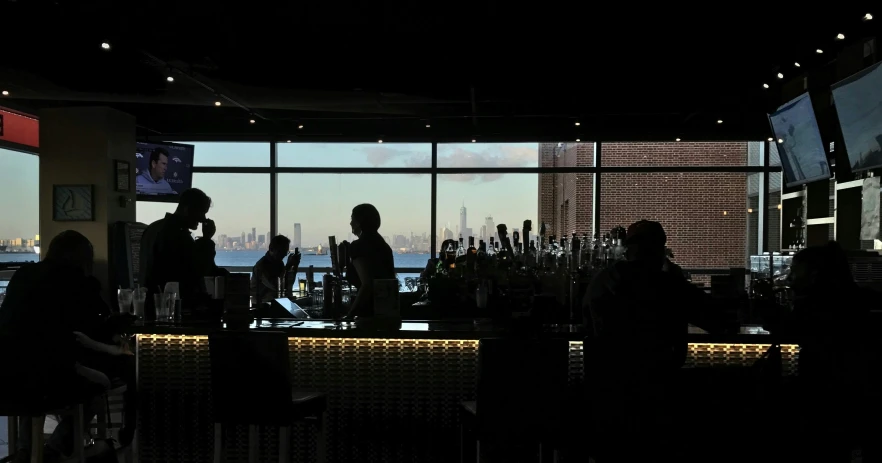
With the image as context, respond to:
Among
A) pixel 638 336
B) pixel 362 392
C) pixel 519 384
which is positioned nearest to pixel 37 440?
pixel 362 392

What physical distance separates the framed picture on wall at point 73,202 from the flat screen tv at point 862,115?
7769mm

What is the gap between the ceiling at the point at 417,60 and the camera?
5.63 metres

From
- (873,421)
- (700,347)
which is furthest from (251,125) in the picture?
(873,421)

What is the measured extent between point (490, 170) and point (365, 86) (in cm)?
329

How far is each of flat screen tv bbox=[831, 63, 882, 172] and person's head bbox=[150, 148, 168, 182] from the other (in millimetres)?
7714

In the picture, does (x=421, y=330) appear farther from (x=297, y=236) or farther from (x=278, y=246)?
(x=297, y=236)

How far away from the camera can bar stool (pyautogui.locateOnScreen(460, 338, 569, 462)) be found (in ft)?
9.53

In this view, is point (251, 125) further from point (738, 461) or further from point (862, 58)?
point (738, 461)

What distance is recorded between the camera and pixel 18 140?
8.33 meters

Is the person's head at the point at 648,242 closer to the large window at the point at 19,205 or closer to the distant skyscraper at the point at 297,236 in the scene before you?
the large window at the point at 19,205

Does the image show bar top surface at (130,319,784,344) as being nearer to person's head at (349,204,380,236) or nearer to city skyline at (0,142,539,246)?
person's head at (349,204,380,236)

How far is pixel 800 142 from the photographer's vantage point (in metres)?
6.48

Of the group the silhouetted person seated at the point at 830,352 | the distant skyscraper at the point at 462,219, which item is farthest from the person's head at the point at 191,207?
the distant skyscraper at the point at 462,219

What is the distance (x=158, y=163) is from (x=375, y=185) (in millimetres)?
3063
